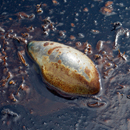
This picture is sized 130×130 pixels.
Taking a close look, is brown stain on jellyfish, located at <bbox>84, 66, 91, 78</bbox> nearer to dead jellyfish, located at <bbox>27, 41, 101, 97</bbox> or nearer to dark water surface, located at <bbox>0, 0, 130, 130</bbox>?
dead jellyfish, located at <bbox>27, 41, 101, 97</bbox>

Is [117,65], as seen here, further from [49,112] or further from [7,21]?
[7,21]

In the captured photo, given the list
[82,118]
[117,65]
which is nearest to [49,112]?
[82,118]

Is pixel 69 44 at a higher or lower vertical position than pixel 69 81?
higher

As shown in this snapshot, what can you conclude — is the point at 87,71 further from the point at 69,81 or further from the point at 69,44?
the point at 69,44

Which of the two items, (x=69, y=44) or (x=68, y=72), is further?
(x=69, y=44)

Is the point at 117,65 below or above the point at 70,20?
below

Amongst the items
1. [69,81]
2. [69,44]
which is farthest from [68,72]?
[69,44]

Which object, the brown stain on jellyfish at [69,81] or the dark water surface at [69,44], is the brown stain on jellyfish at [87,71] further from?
the dark water surface at [69,44]

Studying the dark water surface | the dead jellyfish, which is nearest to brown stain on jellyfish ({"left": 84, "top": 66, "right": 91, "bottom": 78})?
the dead jellyfish
